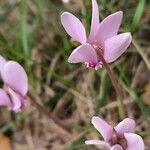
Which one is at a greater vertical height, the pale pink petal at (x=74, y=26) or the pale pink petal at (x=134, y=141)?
the pale pink petal at (x=74, y=26)

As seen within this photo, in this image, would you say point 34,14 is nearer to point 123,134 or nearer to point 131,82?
point 131,82

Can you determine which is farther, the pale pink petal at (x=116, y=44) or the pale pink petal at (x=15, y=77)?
the pale pink petal at (x=15, y=77)

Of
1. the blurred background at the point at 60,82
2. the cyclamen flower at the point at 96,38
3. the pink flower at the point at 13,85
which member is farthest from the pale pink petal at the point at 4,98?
the blurred background at the point at 60,82

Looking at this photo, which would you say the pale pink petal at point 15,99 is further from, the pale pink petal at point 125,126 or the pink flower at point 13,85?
the pale pink petal at point 125,126

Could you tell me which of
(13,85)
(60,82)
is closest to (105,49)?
(13,85)

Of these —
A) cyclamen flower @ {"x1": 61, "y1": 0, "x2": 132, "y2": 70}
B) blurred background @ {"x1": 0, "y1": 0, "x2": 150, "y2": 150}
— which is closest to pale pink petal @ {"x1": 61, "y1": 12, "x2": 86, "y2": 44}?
cyclamen flower @ {"x1": 61, "y1": 0, "x2": 132, "y2": 70}

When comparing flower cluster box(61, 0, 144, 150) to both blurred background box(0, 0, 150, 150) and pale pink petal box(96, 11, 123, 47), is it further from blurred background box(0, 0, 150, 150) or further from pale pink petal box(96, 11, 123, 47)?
blurred background box(0, 0, 150, 150)
